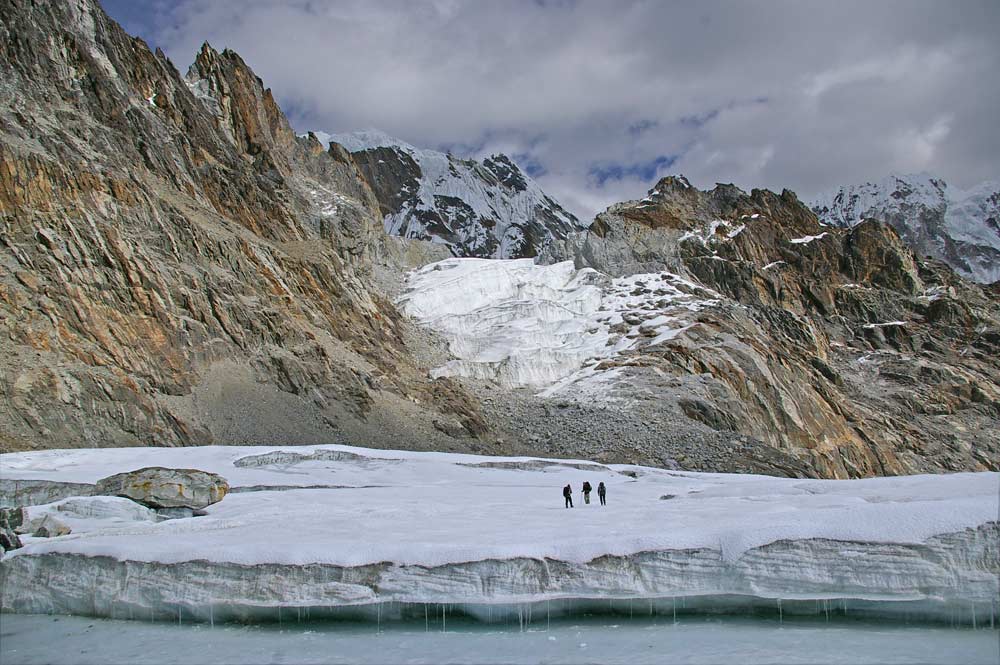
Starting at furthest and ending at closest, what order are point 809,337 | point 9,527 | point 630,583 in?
point 809,337
point 9,527
point 630,583

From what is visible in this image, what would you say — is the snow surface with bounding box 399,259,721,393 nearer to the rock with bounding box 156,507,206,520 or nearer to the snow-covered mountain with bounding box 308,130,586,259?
the rock with bounding box 156,507,206,520

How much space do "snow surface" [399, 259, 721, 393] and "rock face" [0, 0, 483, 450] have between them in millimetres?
6790

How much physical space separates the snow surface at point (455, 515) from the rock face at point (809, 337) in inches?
1107

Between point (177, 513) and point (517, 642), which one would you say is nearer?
point (517, 642)

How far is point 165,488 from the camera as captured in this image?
20719 mm

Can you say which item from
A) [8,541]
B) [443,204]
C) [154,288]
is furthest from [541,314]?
[443,204]

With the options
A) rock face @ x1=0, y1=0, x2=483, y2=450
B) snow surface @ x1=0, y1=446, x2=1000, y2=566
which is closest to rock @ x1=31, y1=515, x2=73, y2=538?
snow surface @ x1=0, y1=446, x2=1000, y2=566

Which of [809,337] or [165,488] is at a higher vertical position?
[809,337]

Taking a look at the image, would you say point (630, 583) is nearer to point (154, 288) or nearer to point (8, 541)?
point (8, 541)

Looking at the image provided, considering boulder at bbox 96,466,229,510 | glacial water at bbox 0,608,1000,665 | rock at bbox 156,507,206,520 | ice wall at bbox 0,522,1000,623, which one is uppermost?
boulder at bbox 96,466,229,510

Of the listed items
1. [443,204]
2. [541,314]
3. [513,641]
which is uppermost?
[443,204]

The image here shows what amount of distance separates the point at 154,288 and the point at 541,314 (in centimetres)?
3868

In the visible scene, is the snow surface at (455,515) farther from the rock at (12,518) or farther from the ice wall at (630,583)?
the rock at (12,518)

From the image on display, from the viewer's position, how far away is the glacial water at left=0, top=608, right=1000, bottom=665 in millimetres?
11477
